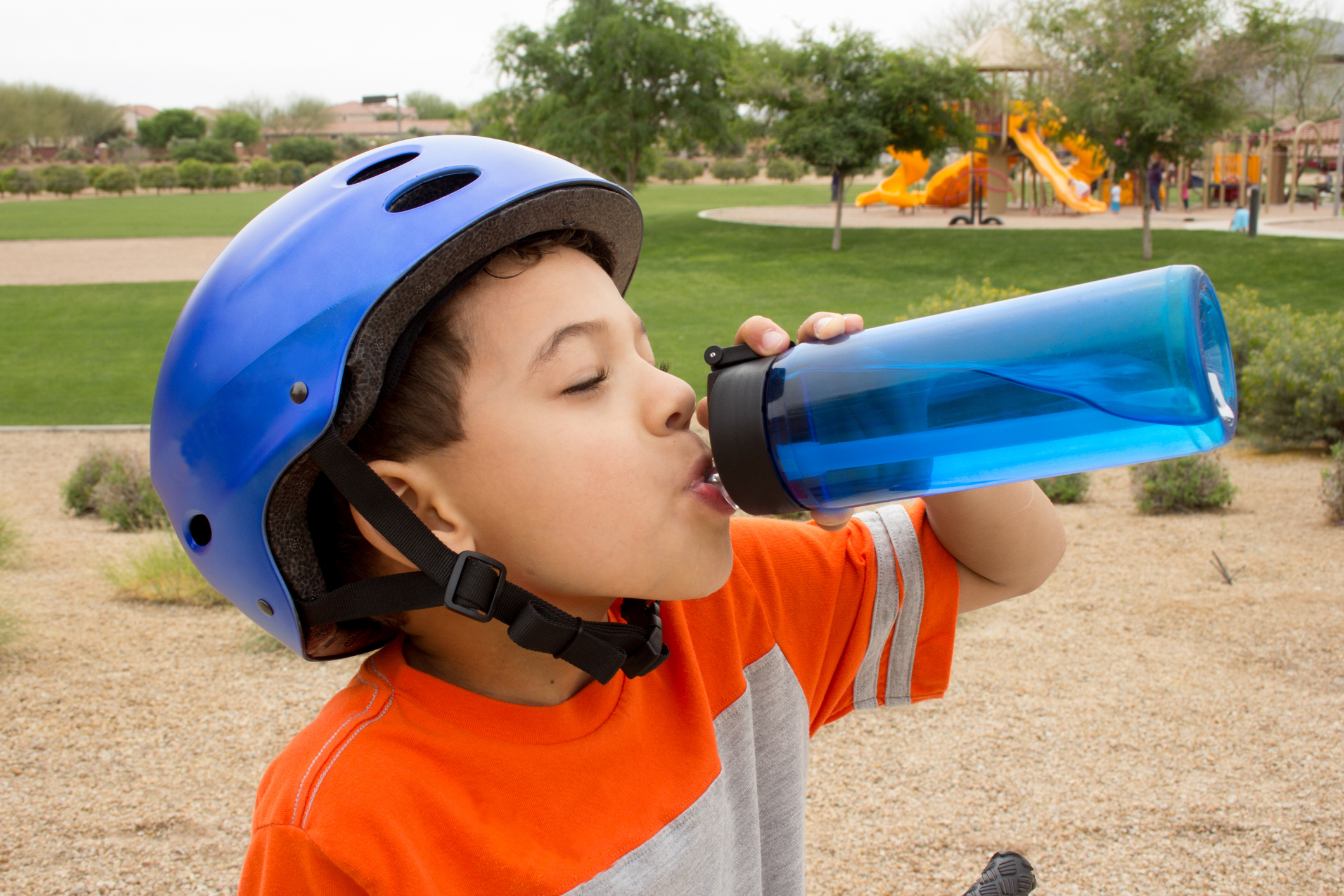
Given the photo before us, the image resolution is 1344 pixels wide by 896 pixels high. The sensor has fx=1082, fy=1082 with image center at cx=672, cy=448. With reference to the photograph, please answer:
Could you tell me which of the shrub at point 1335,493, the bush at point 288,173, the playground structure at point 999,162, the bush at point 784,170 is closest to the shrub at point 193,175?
the bush at point 288,173

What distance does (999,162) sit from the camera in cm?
3338

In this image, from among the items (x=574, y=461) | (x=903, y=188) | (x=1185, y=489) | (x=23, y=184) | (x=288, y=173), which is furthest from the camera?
(x=288, y=173)

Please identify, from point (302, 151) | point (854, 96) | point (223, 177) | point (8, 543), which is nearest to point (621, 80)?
point (854, 96)

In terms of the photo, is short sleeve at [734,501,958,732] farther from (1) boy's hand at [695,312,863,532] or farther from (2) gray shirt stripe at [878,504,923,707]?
(1) boy's hand at [695,312,863,532]

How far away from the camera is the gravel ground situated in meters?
3.21

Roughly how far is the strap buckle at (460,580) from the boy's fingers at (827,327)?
22.8 inches

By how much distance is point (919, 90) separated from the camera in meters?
25.3

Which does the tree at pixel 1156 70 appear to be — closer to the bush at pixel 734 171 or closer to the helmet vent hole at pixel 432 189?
the helmet vent hole at pixel 432 189

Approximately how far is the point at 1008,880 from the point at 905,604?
1.02 metres

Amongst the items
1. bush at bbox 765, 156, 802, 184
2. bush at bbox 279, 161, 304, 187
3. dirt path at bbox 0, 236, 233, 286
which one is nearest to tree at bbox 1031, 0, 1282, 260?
dirt path at bbox 0, 236, 233, 286

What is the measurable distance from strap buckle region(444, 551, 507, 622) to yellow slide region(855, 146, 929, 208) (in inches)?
1405

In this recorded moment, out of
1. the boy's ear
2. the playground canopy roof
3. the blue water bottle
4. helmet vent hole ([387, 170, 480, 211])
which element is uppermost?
the playground canopy roof

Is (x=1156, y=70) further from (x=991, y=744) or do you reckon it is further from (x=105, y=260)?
(x=105, y=260)

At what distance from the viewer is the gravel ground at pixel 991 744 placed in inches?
126
